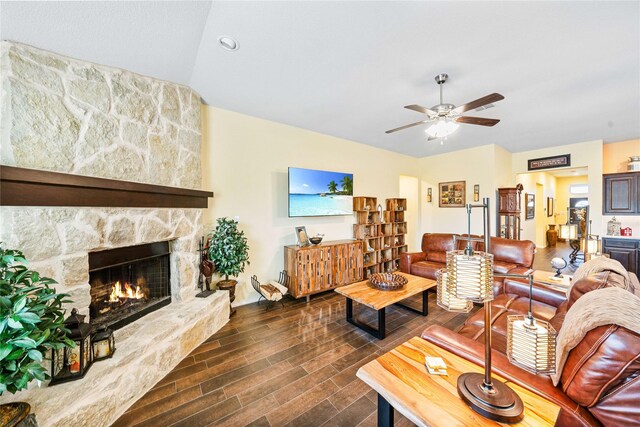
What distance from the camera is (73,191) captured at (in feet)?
5.85

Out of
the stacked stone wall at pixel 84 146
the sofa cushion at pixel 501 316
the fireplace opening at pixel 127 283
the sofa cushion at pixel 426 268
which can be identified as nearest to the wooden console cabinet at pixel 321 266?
the sofa cushion at pixel 426 268

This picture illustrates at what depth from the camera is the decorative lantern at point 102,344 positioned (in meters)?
1.71

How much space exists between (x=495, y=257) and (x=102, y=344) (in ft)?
17.1

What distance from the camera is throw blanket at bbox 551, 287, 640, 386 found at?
0.93m

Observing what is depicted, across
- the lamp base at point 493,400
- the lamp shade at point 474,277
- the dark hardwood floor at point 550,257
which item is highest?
the lamp shade at point 474,277

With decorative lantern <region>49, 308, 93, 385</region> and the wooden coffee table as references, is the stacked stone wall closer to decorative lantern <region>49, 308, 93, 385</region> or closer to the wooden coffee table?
decorative lantern <region>49, 308, 93, 385</region>

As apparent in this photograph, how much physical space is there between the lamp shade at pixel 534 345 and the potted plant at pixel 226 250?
108 inches

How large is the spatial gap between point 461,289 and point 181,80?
3.26 m

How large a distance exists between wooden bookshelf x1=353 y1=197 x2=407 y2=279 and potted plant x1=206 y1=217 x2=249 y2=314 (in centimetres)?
243

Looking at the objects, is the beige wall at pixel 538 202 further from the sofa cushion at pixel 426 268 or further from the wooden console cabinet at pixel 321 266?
the wooden console cabinet at pixel 321 266

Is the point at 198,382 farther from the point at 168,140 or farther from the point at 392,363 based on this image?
the point at 168,140

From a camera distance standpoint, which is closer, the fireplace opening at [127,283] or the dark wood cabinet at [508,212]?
the fireplace opening at [127,283]

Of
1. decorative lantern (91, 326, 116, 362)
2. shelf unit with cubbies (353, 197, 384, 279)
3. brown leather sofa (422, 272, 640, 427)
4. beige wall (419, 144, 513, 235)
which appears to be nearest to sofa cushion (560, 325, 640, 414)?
brown leather sofa (422, 272, 640, 427)

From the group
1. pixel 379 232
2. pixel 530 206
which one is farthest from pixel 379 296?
pixel 530 206
